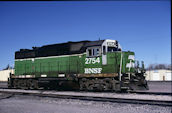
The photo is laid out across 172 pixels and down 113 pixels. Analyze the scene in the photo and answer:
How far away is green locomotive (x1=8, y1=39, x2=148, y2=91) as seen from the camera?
537 inches

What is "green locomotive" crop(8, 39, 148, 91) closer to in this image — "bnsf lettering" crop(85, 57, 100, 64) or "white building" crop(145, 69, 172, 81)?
"bnsf lettering" crop(85, 57, 100, 64)

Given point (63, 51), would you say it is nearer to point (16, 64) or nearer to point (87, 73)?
point (87, 73)

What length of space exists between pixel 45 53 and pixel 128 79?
Result: 811cm

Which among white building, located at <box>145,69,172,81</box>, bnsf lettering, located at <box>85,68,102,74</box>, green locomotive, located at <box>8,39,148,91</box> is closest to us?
green locomotive, located at <box>8,39,148,91</box>

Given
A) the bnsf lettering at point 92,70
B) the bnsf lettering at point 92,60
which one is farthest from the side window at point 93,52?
the bnsf lettering at point 92,70

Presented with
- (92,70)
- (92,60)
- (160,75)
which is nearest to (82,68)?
(92,70)

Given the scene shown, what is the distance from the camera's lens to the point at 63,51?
16.5 meters

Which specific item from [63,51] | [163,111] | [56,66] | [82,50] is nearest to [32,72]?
[56,66]

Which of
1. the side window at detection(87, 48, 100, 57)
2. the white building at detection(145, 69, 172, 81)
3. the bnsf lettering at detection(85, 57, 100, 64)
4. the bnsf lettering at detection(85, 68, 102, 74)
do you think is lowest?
the white building at detection(145, 69, 172, 81)

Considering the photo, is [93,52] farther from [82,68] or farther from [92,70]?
[82,68]

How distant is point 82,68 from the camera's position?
15.2 metres

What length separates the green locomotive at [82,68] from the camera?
44.7 feet

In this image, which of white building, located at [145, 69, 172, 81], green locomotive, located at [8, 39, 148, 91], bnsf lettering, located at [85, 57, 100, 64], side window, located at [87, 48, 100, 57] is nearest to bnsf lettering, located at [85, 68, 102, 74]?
green locomotive, located at [8, 39, 148, 91]

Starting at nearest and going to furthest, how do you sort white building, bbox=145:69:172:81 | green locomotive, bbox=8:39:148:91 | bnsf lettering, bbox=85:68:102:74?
green locomotive, bbox=8:39:148:91, bnsf lettering, bbox=85:68:102:74, white building, bbox=145:69:172:81
